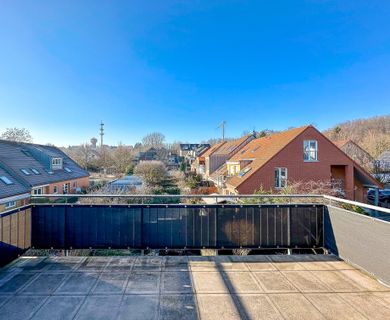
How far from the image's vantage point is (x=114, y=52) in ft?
40.4

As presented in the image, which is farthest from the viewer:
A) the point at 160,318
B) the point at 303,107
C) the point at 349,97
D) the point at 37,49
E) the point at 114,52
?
the point at 303,107

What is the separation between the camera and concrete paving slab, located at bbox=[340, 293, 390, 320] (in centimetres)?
267

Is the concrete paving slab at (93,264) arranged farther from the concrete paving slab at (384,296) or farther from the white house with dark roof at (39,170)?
the white house with dark roof at (39,170)

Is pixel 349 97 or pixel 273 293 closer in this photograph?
pixel 273 293

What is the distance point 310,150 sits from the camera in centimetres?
1534

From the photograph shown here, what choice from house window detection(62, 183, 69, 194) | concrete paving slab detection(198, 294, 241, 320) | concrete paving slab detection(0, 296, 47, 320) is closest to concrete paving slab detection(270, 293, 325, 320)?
concrete paving slab detection(198, 294, 241, 320)

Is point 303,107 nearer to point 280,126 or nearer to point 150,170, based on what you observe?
point 280,126

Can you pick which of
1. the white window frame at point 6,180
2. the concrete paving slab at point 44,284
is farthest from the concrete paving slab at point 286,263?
the white window frame at point 6,180

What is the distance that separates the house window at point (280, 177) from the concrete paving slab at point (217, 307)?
1268cm

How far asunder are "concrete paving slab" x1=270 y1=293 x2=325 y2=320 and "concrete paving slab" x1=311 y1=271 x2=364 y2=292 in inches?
24.1

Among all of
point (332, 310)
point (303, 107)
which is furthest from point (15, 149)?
point (303, 107)

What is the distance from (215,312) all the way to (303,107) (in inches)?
1138

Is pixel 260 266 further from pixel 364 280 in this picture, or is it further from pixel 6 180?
pixel 6 180

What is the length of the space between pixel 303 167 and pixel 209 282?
44.4ft
